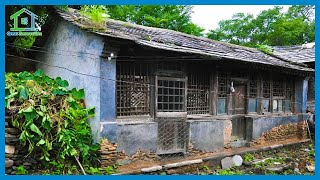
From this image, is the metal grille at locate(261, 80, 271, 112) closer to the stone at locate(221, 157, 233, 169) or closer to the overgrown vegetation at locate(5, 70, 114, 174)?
the stone at locate(221, 157, 233, 169)

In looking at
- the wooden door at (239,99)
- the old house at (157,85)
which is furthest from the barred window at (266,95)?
the wooden door at (239,99)

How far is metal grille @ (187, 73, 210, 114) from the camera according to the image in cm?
970

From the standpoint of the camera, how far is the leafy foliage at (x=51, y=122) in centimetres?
671

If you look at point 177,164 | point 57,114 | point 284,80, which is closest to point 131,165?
point 177,164

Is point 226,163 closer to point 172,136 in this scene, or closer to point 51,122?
point 172,136

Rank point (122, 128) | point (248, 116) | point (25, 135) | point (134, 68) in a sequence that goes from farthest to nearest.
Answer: point (248, 116)
point (134, 68)
point (122, 128)
point (25, 135)

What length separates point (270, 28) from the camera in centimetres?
2602

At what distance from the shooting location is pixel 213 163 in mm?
9445

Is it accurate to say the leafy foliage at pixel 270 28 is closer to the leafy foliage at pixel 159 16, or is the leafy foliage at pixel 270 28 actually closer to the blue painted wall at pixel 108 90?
the leafy foliage at pixel 159 16

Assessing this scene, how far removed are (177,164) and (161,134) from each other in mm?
962

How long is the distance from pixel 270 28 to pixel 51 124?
23298 mm

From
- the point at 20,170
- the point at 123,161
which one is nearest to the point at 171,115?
the point at 123,161

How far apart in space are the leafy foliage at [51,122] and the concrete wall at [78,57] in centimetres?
36

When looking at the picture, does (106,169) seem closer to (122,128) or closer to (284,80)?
(122,128)
